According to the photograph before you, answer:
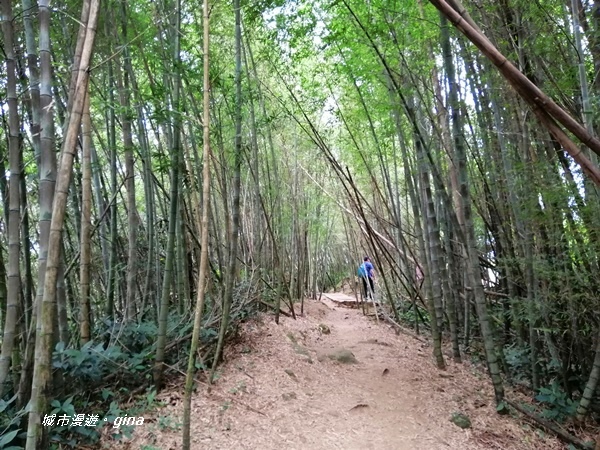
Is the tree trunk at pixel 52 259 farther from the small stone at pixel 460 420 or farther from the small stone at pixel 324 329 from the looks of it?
the small stone at pixel 324 329

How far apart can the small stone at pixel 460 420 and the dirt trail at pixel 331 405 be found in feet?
0.12

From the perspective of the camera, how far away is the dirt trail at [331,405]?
110 inches

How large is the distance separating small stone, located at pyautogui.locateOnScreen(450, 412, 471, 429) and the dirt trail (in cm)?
4

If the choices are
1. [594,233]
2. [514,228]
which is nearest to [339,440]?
[594,233]

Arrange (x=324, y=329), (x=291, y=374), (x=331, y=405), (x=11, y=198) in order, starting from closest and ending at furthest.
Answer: (x=11, y=198) < (x=331, y=405) < (x=291, y=374) < (x=324, y=329)

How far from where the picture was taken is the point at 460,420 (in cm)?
309

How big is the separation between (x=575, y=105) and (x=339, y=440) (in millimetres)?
3039

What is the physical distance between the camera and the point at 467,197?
3098mm

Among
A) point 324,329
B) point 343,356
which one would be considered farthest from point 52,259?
point 324,329

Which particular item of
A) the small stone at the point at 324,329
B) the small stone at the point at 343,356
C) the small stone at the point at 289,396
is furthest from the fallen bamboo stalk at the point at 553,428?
the small stone at the point at 324,329

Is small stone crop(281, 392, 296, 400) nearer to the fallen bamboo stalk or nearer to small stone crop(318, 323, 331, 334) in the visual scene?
the fallen bamboo stalk

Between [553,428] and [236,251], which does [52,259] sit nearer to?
[236,251]

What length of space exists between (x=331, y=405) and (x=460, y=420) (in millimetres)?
1019

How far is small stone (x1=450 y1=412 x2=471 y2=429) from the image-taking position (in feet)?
10.0
